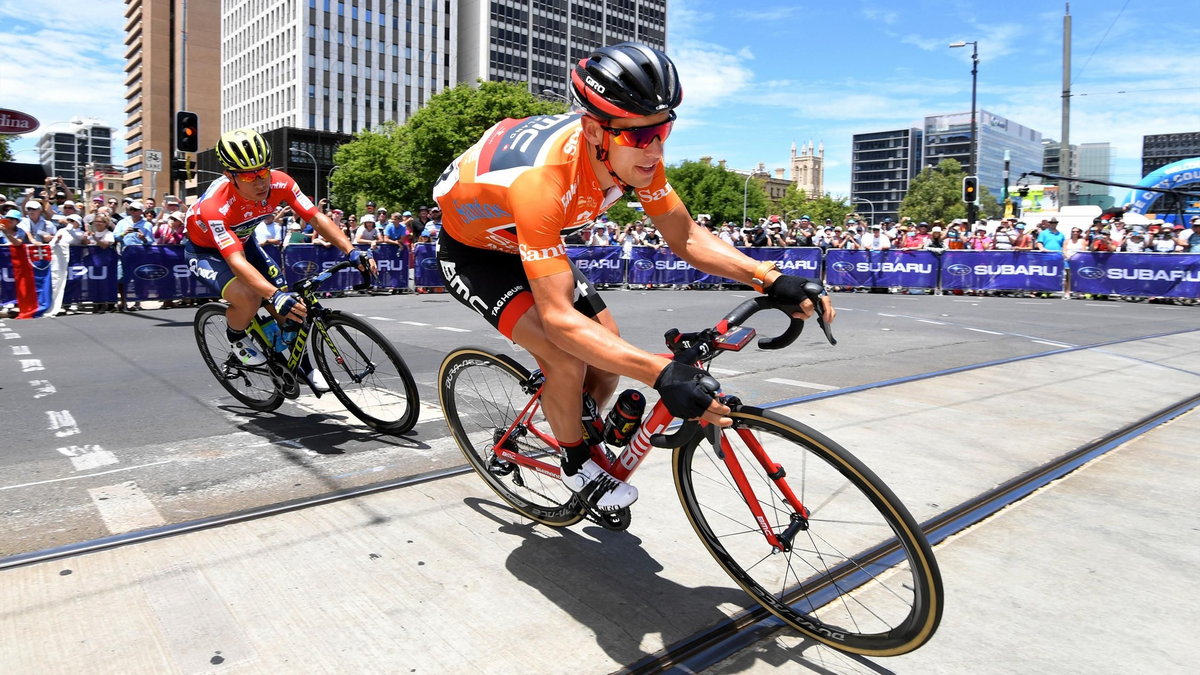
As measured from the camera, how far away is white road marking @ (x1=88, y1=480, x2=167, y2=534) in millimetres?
3557

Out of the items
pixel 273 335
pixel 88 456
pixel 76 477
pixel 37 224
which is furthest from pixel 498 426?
pixel 37 224

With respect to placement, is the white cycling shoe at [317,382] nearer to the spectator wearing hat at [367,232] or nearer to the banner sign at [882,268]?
the spectator wearing hat at [367,232]

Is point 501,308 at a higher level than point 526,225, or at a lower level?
lower

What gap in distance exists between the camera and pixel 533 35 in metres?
110

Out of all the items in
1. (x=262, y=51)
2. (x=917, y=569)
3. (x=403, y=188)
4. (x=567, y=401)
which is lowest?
(x=917, y=569)

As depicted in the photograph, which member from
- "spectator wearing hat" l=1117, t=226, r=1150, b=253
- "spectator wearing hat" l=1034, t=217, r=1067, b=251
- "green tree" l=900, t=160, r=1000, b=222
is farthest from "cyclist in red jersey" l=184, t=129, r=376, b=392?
"green tree" l=900, t=160, r=1000, b=222

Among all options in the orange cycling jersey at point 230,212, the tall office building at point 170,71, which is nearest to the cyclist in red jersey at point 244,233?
the orange cycling jersey at point 230,212

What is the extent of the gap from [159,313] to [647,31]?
410 feet

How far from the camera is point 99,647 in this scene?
249 centimetres

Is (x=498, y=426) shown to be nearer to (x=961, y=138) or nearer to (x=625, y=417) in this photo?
(x=625, y=417)

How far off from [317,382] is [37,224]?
12.4 metres

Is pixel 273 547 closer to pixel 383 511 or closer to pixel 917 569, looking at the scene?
pixel 383 511

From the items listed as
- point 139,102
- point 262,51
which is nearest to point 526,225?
point 262,51

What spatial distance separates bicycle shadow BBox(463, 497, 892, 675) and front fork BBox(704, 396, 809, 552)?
322mm
